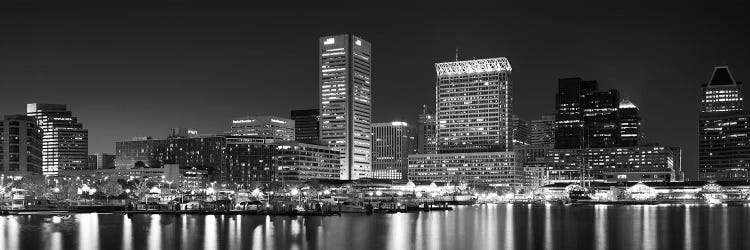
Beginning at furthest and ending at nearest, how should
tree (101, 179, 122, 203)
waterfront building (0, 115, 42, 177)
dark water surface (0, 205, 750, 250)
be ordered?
waterfront building (0, 115, 42, 177) < tree (101, 179, 122, 203) < dark water surface (0, 205, 750, 250)

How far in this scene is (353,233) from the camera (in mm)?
84062

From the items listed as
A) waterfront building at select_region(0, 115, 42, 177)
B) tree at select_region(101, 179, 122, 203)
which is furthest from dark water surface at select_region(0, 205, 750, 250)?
waterfront building at select_region(0, 115, 42, 177)

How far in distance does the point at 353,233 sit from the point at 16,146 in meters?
134

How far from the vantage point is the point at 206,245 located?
236 feet

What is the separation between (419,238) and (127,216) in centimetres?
4664

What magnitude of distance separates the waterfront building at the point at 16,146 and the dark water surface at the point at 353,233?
86.9m

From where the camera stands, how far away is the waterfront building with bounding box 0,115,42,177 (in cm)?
18812

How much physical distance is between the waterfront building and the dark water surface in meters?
86.9

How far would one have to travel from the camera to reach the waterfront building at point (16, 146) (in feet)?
617

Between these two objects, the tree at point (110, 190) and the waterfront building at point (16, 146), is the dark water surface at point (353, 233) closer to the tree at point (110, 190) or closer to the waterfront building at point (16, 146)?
the tree at point (110, 190)

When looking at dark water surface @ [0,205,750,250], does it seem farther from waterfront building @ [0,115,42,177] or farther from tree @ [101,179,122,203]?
waterfront building @ [0,115,42,177]

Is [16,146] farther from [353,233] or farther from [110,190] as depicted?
[353,233]

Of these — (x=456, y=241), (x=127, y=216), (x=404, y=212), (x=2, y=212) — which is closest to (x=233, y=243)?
(x=456, y=241)

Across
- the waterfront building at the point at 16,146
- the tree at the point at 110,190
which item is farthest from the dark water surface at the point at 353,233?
the waterfront building at the point at 16,146
